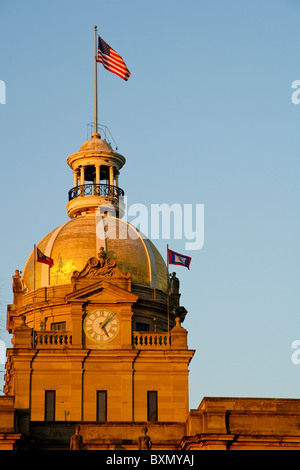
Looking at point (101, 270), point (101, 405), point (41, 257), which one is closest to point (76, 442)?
point (101, 405)

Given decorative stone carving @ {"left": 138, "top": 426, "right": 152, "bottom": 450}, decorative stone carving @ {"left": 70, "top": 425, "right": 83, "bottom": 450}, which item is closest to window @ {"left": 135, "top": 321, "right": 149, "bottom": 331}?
decorative stone carving @ {"left": 138, "top": 426, "right": 152, "bottom": 450}

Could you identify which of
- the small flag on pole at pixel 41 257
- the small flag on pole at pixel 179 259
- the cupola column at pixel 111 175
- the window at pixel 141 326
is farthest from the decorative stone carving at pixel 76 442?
the cupola column at pixel 111 175

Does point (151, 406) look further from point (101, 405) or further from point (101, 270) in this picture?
point (101, 270)

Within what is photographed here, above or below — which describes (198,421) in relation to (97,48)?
below

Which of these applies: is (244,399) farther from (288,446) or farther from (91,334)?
(91,334)

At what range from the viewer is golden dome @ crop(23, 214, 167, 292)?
132 metres

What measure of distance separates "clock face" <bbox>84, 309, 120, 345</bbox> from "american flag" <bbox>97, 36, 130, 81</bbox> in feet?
74.7

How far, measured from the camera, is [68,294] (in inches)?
4983

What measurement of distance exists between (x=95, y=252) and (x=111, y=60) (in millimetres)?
18088

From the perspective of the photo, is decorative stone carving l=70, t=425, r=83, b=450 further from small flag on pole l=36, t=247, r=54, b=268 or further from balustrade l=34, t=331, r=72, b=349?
small flag on pole l=36, t=247, r=54, b=268

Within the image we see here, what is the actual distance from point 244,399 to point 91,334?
683 inches

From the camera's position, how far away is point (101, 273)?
128 meters

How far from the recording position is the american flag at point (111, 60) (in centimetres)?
13875
